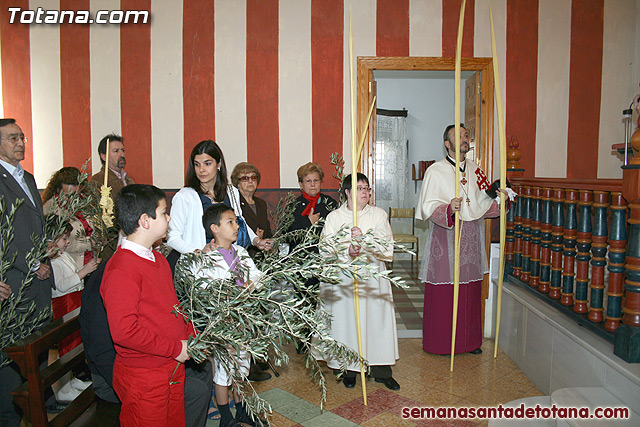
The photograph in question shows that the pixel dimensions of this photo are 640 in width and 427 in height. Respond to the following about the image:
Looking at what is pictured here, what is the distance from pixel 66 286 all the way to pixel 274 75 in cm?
280

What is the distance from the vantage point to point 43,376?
1.99 m

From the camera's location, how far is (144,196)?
6.01 feet

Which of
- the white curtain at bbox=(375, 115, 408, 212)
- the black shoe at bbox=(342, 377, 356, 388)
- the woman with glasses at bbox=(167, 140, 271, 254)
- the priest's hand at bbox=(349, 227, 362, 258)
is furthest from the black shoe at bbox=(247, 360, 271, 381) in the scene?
the white curtain at bbox=(375, 115, 408, 212)

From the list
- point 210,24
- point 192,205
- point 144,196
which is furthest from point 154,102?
point 144,196

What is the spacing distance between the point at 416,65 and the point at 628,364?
326 cm

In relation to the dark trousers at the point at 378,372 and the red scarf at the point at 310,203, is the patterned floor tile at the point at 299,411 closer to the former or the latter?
the dark trousers at the point at 378,372

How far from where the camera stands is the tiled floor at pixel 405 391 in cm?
295

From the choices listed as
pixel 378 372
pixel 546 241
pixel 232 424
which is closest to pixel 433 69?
pixel 546 241

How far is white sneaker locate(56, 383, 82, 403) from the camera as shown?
3129 mm

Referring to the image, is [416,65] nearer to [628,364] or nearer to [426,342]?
[426,342]

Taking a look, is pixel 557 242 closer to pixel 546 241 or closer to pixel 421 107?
pixel 546 241

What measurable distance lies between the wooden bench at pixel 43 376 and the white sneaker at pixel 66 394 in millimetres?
1004

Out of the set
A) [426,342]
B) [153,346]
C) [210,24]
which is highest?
[210,24]

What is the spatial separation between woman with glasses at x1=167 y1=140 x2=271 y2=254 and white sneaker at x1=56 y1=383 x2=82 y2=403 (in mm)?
1425
